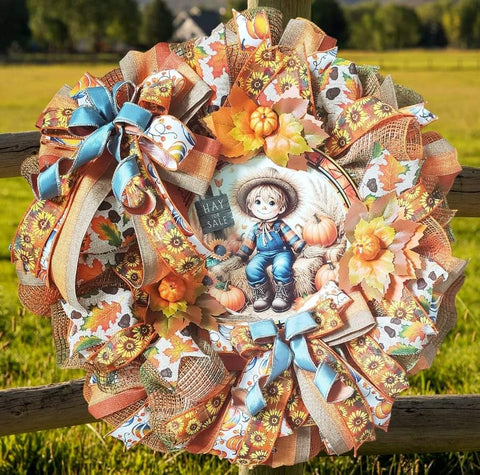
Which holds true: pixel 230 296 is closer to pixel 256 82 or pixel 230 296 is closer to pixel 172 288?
pixel 172 288

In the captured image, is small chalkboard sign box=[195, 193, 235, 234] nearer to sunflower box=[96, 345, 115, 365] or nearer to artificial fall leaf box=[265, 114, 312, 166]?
artificial fall leaf box=[265, 114, 312, 166]

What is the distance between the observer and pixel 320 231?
1.20 metres

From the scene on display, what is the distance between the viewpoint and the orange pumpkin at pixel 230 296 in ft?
4.00

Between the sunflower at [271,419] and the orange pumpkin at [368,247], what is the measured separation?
284 mm

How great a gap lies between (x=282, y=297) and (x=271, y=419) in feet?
0.64

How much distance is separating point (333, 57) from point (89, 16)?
3670cm

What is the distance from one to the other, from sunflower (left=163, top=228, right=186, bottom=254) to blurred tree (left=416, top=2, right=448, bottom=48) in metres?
33.4

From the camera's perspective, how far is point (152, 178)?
3.73 ft

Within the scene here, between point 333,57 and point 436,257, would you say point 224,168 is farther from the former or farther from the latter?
point 436,257

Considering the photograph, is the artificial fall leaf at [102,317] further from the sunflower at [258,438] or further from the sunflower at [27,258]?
the sunflower at [258,438]

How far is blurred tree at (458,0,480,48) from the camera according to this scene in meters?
31.0

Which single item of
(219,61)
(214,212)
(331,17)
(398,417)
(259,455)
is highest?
(219,61)

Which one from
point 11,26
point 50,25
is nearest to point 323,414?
point 11,26

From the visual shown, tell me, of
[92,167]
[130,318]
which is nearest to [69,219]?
[92,167]
